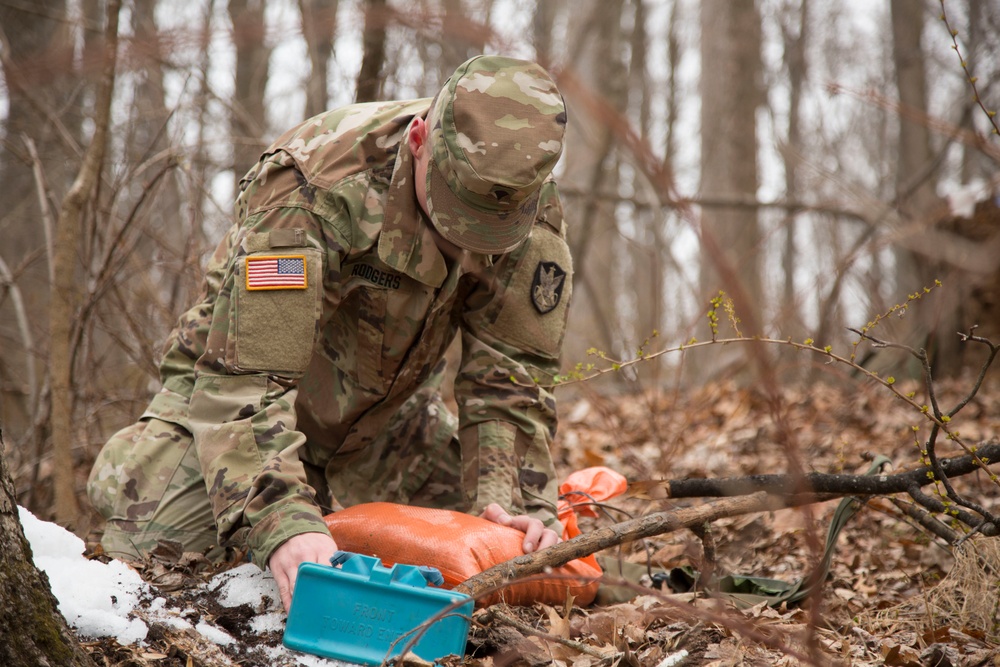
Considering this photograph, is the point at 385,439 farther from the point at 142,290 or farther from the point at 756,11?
the point at 756,11

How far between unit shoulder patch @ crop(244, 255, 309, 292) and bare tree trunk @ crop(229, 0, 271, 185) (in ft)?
1.70

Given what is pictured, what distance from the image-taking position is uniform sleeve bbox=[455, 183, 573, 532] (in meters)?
2.61

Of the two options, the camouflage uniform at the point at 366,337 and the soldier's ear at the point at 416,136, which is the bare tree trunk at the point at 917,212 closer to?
the camouflage uniform at the point at 366,337

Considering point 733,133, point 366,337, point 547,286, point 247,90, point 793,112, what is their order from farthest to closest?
point 793,112
point 733,133
point 247,90
point 547,286
point 366,337

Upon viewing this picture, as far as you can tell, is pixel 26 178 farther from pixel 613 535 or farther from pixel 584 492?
pixel 613 535

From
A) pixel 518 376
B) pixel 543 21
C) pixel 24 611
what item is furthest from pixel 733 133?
pixel 24 611

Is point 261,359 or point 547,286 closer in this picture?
point 261,359

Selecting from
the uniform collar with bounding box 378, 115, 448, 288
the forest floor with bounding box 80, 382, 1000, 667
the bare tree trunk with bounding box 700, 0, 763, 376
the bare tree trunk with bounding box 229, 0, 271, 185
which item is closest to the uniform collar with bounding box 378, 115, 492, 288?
the uniform collar with bounding box 378, 115, 448, 288

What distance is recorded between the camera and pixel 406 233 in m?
2.36

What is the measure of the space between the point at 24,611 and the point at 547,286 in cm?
173

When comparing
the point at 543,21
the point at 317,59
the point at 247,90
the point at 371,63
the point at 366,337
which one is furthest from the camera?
the point at 543,21

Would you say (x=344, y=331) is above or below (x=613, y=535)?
above

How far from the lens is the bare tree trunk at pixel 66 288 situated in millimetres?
3021

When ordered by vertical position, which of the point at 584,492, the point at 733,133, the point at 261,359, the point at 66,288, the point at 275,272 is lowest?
the point at 584,492
